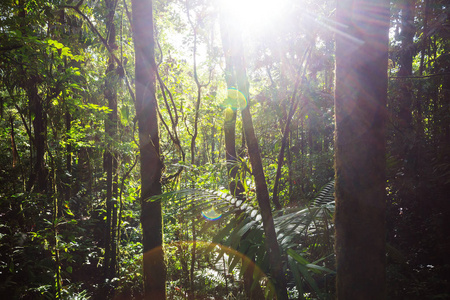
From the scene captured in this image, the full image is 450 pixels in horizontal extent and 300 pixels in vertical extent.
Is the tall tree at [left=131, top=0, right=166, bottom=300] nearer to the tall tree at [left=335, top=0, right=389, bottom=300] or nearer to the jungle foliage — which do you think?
the jungle foliage

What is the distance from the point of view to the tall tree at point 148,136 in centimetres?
355

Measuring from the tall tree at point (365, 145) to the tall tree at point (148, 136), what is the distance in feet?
8.79

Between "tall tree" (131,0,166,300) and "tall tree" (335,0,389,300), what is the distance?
8.79ft

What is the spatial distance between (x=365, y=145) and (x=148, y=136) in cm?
286

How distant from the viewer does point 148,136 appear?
11.9 feet

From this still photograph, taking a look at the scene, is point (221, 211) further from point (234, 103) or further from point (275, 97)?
point (275, 97)

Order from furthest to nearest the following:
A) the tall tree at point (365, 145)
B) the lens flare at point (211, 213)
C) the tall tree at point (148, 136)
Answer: the tall tree at point (148, 136)
the lens flare at point (211, 213)
the tall tree at point (365, 145)

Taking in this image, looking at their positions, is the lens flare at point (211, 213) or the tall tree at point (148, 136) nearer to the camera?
the lens flare at point (211, 213)

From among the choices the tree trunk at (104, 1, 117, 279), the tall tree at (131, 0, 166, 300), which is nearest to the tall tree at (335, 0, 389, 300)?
the tall tree at (131, 0, 166, 300)

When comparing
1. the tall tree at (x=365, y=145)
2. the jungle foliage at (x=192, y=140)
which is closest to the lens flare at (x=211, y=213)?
the jungle foliage at (x=192, y=140)

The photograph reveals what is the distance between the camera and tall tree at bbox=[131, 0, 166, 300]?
3548mm

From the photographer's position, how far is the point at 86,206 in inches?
385

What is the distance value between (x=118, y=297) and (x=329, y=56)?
7.97 metres

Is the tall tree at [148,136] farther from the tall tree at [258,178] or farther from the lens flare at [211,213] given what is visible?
the tall tree at [258,178]
